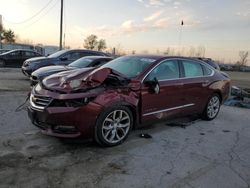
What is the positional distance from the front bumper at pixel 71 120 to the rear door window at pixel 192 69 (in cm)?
255

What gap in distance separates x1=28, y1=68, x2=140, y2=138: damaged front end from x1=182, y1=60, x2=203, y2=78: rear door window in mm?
1849

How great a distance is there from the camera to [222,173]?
4.11 metres

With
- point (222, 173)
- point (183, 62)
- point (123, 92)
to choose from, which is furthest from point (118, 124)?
point (183, 62)

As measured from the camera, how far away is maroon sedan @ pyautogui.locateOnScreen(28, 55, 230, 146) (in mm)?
4555

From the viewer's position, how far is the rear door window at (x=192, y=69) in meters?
6.39

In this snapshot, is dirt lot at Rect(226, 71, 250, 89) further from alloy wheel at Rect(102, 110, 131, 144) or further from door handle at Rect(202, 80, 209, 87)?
alloy wheel at Rect(102, 110, 131, 144)

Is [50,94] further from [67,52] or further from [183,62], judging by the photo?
[67,52]

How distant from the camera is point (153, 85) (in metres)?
5.43

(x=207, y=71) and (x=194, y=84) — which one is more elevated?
(x=207, y=71)

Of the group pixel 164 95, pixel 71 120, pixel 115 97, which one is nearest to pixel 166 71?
pixel 164 95

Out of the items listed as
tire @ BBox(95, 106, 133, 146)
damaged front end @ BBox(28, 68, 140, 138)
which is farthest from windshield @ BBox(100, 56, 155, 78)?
tire @ BBox(95, 106, 133, 146)

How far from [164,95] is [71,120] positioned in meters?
2.01

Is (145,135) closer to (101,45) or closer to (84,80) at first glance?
(84,80)

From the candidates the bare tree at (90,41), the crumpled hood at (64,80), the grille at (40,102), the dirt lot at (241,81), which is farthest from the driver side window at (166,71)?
the bare tree at (90,41)
